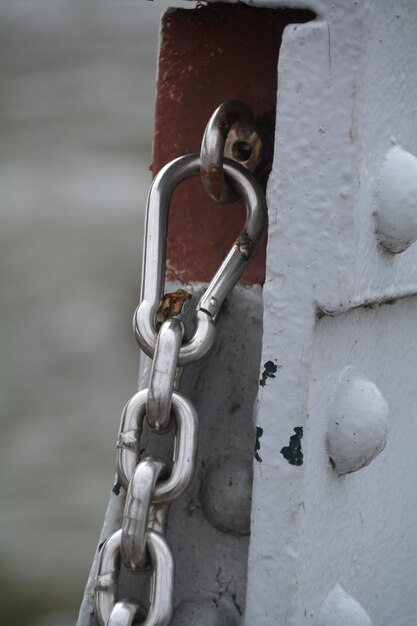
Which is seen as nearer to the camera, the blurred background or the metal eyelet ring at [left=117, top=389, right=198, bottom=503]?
the metal eyelet ring at [left=117, top=389, right=198, bottom=503]

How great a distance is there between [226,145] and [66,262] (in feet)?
6.90

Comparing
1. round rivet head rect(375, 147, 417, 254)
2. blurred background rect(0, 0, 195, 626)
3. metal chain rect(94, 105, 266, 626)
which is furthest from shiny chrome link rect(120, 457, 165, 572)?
blurred background rect(0, 0, 195, 626)

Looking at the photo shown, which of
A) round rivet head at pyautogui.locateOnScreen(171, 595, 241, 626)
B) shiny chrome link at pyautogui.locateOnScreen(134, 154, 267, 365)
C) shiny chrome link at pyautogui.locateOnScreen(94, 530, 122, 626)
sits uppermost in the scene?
shiny chrome link at pyautogui.locateOnScreen(134, 154, 267, 365)

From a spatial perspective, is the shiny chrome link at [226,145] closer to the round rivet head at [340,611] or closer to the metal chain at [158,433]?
the metal chain at [158,433]

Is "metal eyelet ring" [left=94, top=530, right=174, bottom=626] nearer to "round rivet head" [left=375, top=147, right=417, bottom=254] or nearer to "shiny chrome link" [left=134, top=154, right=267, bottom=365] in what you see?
"shiny chrome link" [left=134, top=154, right=267, bottom=365]

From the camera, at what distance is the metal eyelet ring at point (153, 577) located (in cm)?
62

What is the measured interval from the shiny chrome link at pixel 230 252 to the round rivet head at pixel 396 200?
0.09 metres

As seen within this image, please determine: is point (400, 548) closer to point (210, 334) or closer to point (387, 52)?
point (210, 334)

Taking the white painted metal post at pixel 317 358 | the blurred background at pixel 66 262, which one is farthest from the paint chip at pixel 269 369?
the blurred background at pixel 66 262

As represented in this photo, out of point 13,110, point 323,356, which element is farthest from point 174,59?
point 13,110

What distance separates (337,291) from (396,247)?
0.08 meters

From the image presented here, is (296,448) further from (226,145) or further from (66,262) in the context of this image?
(66,262)

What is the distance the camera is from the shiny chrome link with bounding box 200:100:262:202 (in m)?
0.67

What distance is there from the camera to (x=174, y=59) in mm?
743
